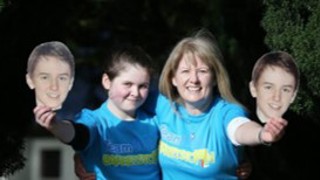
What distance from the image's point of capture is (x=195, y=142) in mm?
3879

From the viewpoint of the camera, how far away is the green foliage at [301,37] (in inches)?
153

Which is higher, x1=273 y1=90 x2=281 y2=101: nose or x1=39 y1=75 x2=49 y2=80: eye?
x1=39 y1=75 x2=49 y2=80: eye

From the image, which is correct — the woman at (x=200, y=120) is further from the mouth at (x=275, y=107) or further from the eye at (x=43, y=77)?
the eye at (x=43, y=77)

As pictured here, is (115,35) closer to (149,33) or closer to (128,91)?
(149,33)

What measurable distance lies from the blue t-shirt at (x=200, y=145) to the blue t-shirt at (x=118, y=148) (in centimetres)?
6

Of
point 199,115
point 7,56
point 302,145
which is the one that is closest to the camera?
point 199,115

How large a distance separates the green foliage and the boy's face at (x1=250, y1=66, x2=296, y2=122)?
Result: 0.96 feet

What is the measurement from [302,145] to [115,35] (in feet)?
5.28

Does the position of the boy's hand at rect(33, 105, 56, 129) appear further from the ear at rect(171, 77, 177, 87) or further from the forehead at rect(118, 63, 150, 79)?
the ear at rect(171, 77, 177, 87)

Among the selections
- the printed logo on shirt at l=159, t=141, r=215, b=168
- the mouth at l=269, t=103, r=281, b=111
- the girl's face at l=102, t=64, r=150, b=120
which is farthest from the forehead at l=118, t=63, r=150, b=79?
the mouth at l=269, t=103, r=281, b=111

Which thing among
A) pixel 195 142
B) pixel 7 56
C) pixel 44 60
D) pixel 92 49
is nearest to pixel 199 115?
pixel 195 142

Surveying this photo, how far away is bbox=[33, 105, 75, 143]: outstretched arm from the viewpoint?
347 cm

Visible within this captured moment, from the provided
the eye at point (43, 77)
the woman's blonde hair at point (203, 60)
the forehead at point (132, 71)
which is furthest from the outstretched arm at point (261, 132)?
the eye at point (43, 77)

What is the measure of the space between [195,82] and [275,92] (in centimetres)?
39
